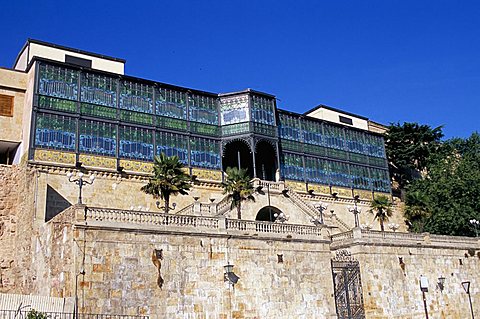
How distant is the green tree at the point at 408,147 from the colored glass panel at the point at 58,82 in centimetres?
3646

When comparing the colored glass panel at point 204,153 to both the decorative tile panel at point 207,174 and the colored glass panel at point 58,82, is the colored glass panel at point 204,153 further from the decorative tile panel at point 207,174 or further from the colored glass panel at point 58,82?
the colored glass panel at point 58,82

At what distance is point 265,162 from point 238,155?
399 cm

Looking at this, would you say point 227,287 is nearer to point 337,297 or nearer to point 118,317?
point 118,317

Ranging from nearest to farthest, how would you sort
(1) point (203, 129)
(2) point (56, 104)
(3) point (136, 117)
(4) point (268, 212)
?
(2) point (56, 104), (3) point (136, 117), (4) point (268, 212), (1) point (203, 129)

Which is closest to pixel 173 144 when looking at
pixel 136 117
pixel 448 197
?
pixel 136 117

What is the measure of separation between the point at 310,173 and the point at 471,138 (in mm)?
22676

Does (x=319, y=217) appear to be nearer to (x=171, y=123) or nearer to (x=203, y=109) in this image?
(x=203, y=109)

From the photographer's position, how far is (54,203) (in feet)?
118

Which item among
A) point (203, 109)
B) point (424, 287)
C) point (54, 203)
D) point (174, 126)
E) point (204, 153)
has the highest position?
point (203, 109)

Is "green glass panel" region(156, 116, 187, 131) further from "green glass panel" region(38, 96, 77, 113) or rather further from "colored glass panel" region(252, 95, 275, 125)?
"green glass panel" region(38, 96, 77, 113)

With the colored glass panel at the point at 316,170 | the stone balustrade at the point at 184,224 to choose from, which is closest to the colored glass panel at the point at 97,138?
the stone balustrade at the point at 184,224

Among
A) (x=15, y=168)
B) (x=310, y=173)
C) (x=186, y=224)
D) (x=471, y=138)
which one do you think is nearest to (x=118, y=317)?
(x=186, y=224)

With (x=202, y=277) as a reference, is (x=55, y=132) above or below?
above

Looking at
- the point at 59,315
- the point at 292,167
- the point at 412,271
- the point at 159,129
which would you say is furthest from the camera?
the point at 292,167
